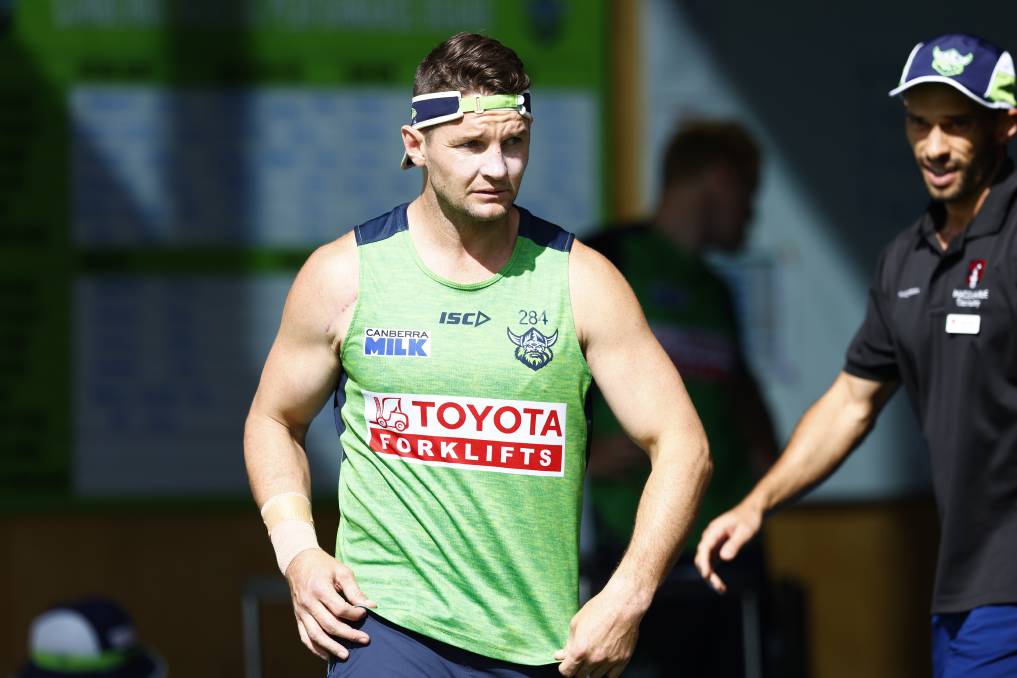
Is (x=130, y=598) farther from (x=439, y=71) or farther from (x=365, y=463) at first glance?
(x=439, y=71)

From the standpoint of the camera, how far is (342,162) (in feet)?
20.5

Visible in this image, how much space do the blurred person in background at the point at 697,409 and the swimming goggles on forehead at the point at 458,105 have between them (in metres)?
2.49

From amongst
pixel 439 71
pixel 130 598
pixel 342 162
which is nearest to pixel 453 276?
pixel 439 71

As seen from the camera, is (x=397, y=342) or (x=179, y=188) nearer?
(x=397, y=342)

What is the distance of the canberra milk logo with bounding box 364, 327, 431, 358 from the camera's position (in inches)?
139

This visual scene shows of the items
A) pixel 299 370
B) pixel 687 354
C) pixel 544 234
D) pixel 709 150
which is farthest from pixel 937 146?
pixel 709 150

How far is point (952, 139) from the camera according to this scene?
4.09 m

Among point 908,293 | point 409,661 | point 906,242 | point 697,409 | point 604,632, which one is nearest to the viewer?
point 604,632

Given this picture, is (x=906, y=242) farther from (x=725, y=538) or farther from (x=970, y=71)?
(x=725, y=538)

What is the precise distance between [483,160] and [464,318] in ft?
1.12

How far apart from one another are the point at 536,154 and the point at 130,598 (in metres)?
2.30

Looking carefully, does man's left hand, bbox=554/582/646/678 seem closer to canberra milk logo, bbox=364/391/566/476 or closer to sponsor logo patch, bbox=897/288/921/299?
canberra milk logo, bbox=364/391/566/476

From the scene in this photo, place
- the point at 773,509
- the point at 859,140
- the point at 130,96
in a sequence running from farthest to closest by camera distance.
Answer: the point at 859,140, the point at 130,96, the point at 773,509

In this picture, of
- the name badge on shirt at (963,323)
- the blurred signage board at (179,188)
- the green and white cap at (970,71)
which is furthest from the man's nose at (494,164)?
the blurred signage board at (179,188)
